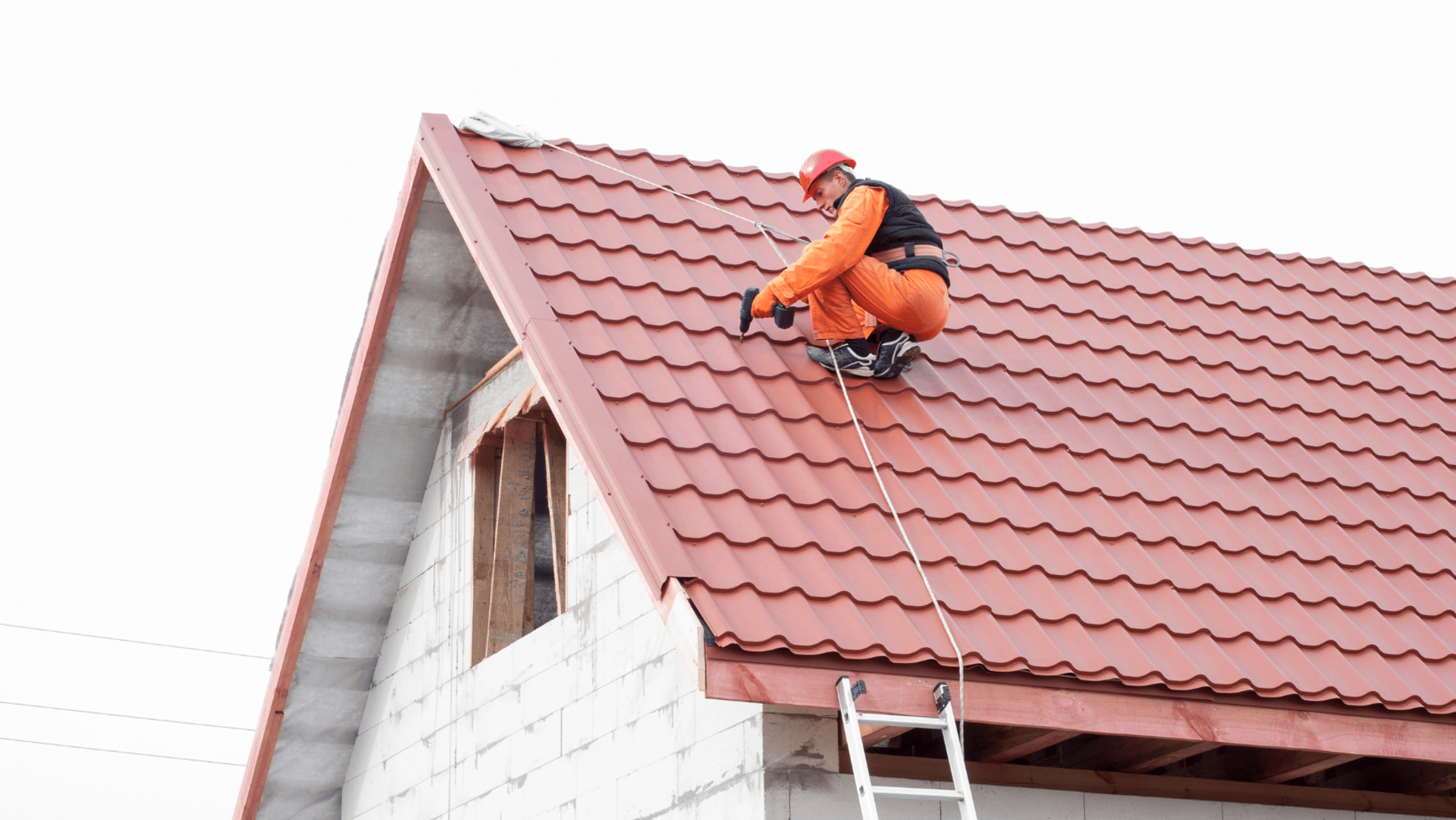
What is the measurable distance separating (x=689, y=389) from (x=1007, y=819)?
6.46 feet

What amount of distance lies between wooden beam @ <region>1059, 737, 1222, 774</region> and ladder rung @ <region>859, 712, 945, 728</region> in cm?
111

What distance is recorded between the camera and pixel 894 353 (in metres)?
6.29

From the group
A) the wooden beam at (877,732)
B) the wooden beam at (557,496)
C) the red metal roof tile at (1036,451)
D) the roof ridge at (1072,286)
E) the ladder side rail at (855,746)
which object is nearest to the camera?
A: the ladder side rail at (855,746)

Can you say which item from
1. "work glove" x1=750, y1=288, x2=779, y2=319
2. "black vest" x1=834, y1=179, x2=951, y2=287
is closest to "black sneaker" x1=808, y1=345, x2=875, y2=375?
"work glove" x1=750, y1=288, x2=779, y2=319

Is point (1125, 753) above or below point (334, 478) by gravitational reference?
below

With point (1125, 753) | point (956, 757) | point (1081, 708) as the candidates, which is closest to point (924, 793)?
point (956, 757)

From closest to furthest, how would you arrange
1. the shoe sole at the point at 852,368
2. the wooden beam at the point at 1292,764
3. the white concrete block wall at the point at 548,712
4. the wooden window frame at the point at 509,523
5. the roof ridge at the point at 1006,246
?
the wooden beam at the point at 1292,764 → the white concrete block wall at the point at 548,712 → the shoe sole at the point at 852,368 → the roof ridge at the point at 1006,246 → the wooden window frame at the point at 509,523

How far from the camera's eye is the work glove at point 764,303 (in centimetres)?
616

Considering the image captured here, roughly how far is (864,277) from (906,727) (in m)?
2.11

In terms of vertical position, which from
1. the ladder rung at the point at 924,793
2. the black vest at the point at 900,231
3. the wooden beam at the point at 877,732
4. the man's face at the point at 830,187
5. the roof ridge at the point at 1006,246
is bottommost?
the ladder rung at the point at 924,793

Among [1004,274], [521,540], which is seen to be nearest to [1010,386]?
[1004,274]

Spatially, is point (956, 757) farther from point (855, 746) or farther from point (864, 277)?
point (864, 277)

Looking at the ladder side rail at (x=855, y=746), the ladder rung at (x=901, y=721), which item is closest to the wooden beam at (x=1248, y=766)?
the ladder rung at (x=901, y=721)

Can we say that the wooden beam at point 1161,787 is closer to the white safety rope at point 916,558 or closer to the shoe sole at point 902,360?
the white safety rope at point 916,558
